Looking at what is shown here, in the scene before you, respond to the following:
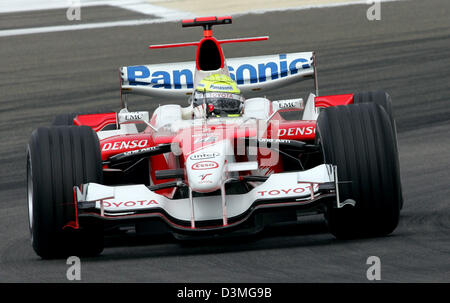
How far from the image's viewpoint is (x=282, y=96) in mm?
18984

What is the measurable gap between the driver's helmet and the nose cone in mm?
1333

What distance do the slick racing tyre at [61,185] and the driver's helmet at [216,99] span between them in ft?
5.24

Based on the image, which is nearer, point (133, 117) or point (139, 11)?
point (133, 117)

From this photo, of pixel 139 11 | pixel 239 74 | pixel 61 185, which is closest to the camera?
pixel 61 185

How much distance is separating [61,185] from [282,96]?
10.5 meters

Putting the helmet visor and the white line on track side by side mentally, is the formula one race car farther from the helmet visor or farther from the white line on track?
the white line on track

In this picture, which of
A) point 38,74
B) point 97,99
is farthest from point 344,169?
point 38,74

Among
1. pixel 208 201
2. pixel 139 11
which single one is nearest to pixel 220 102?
pixel 208 201

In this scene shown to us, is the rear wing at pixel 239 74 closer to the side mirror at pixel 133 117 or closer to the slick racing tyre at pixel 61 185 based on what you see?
the side mirror at pixel 133 117

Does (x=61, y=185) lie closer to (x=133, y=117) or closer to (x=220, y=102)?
(x=220, y=102)

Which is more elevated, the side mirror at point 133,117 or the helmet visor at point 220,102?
the helmet visor at point 220,102

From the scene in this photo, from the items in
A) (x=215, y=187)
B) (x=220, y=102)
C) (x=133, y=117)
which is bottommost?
(x=215, y=187)

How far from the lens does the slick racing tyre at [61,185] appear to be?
8.73 metres

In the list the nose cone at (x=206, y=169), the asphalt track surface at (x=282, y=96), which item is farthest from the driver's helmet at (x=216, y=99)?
the nose cone at (x=206, y=169)
